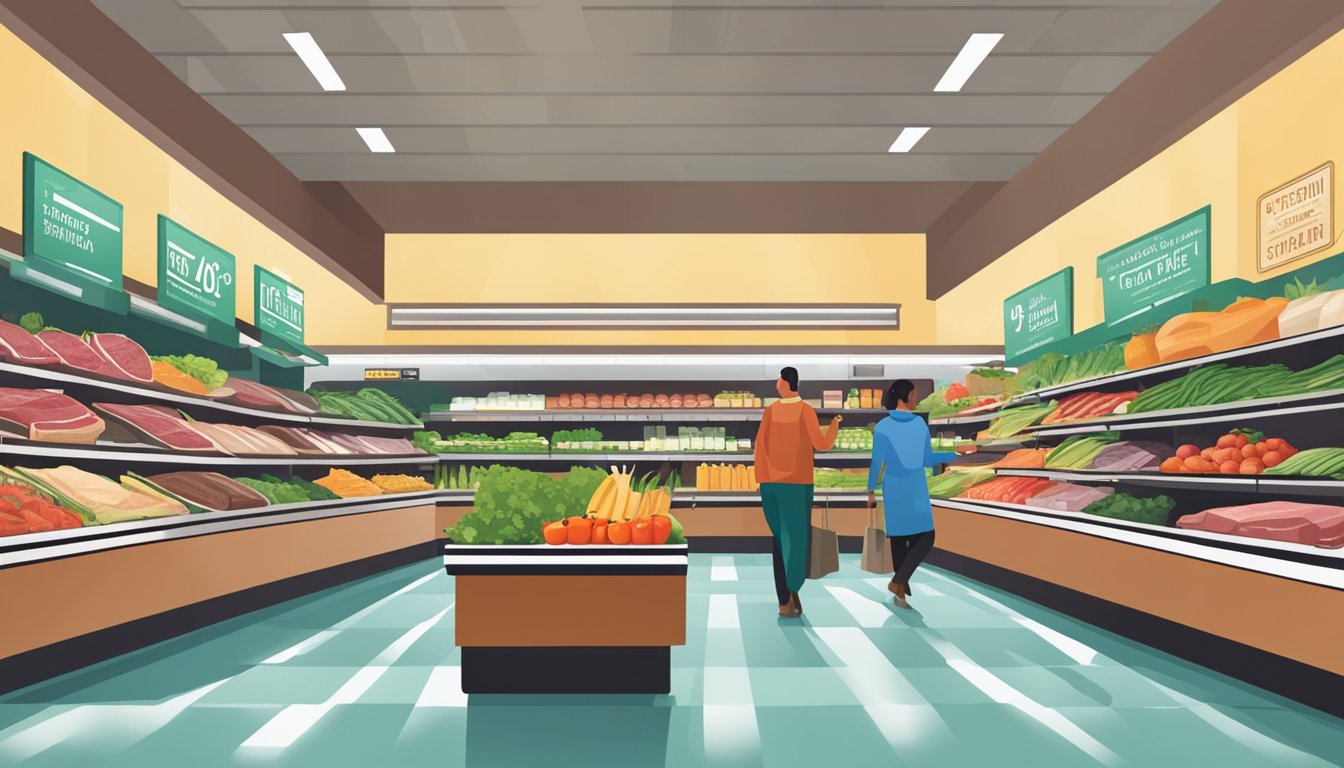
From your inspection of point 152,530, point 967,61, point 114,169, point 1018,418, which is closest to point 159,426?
point 152,530

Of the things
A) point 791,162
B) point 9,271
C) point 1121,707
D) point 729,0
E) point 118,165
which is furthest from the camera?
point 791,162

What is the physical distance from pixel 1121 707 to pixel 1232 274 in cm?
333

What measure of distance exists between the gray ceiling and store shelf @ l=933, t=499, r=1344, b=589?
11.0 feet

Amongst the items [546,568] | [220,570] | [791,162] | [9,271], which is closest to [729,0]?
[791,162]

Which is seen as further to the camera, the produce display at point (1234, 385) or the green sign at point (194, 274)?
the green sign at point (194, 274)

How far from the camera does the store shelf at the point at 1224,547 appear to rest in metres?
3.41

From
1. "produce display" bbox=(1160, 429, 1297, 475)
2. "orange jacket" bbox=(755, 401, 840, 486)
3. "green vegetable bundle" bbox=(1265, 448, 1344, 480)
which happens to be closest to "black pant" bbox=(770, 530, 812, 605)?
"orange jacket" bbox=(755, 401, 840, 486)

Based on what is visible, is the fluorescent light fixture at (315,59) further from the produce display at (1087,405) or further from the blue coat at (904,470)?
the produce display at (1087,405)

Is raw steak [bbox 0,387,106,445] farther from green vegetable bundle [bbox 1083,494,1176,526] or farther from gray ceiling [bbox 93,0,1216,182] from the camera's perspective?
green vegetable bundle [bbox 1083,494,1176,526]

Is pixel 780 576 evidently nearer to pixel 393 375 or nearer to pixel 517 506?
pixel 517 506

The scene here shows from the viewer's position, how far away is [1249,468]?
416 centimetres

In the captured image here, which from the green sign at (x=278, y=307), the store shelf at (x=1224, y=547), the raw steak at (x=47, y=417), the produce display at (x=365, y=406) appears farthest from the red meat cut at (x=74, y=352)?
the store shelf at (x=1224, y=547)

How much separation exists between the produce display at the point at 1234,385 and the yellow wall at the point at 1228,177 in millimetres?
830

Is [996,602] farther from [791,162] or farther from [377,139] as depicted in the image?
[377,139]
